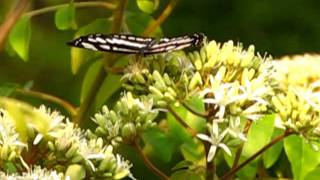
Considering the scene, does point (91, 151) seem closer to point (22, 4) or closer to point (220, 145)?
point (220, 145)

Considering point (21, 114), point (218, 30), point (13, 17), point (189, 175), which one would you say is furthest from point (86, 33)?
point (218, 30)

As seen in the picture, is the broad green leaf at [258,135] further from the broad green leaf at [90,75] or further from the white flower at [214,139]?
the broad green leaf at [90,75]

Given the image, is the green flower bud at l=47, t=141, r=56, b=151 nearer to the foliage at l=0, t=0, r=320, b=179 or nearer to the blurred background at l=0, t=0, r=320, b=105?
the foliage at l=0, t=0, r=320, b=179

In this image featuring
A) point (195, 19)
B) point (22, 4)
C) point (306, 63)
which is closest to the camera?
point (22, 4)

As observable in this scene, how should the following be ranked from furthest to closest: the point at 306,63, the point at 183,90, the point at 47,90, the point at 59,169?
the point at 47,90, the point at 306,63, the point at 183,90, the point at 59,169

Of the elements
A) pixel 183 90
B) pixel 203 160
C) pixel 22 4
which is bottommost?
pixel 203 160

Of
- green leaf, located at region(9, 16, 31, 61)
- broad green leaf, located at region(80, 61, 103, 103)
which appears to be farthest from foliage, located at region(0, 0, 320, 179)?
green leaf, located at region(9, 16, 31, 61)

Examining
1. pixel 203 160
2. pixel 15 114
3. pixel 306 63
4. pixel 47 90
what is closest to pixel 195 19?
pixel 47 90
